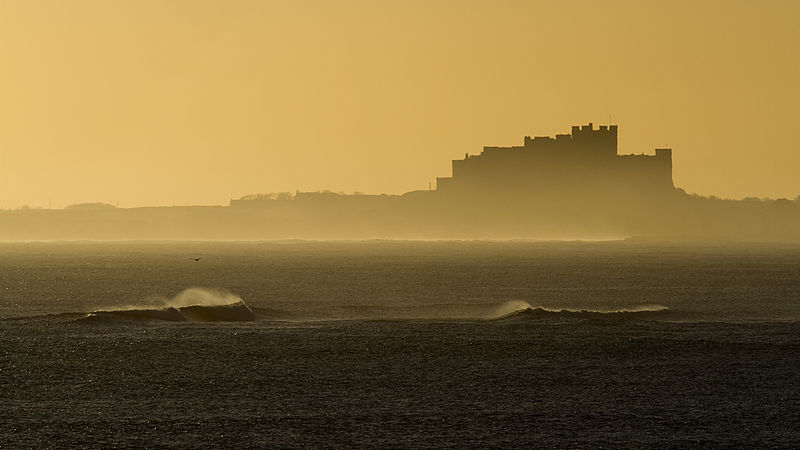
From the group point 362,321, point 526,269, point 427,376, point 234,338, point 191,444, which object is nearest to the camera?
point 191,444

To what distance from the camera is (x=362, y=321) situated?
3305 inches

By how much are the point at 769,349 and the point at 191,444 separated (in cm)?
3851

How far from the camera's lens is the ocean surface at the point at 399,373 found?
41531 mm

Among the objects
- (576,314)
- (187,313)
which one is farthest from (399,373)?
(576,314)

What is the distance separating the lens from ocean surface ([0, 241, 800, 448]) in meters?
41.5

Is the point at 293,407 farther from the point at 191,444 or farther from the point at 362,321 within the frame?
the point at 362,321

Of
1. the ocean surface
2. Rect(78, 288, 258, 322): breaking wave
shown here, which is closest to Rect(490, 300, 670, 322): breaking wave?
the ocean surface

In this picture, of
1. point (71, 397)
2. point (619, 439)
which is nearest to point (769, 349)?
point (619, 439)

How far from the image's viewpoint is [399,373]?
56.1 m

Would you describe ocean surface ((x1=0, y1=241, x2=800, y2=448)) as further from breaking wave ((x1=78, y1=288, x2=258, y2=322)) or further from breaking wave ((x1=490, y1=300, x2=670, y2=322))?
breaking wave ((x1=490, y1=300, x2=670, y2=322))

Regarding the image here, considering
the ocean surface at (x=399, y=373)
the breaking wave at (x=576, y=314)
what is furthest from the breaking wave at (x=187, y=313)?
the breaking wave at (x=576, y=314)

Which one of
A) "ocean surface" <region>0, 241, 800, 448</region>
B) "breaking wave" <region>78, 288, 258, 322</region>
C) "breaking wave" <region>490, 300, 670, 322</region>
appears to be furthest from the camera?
Result: "breaking wave" <region>490, 300, 670, 322</region>

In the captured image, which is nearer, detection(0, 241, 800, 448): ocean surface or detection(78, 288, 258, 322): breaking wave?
detection(0, 241, 800, 448): ocean surface

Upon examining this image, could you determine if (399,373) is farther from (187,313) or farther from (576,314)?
(576,314)
